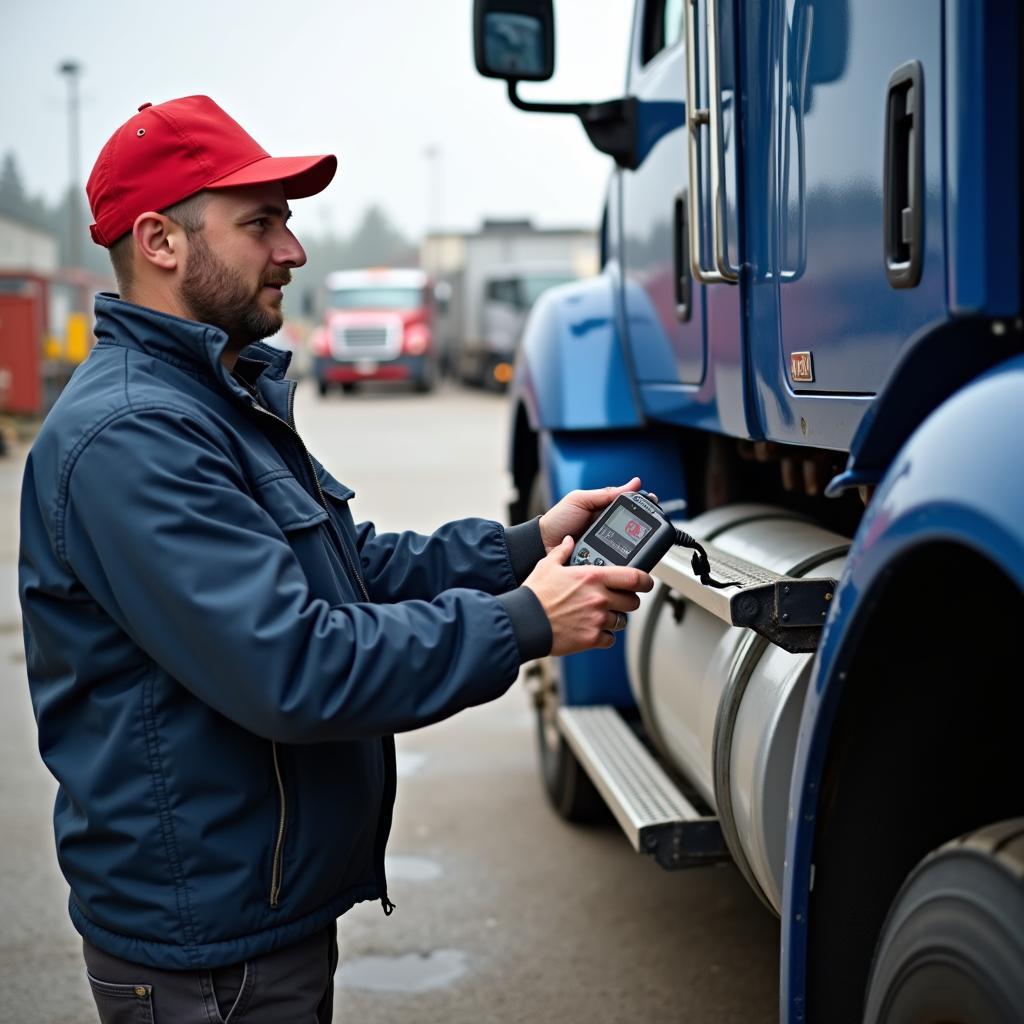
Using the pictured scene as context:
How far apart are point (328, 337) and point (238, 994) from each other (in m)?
27.8

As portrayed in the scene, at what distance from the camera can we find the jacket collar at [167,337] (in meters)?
2.12

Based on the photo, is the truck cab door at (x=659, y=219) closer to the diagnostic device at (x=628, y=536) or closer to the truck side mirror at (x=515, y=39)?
the truck side mirror at (x=515, y=39)

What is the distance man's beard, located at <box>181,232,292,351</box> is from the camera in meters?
2.18

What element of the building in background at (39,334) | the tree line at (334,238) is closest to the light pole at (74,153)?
the building in background at (39,334)

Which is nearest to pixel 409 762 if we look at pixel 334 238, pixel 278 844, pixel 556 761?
pixel 556 761

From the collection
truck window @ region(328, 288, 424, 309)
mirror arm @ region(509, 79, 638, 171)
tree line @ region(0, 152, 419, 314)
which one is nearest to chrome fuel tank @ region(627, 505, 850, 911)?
mirror arm @ region(509, 79, 638, 171)

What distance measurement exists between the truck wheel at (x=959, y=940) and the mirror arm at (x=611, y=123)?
2481 millimetres

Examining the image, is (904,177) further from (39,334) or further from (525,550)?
(39,334)

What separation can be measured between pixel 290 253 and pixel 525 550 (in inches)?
27.2

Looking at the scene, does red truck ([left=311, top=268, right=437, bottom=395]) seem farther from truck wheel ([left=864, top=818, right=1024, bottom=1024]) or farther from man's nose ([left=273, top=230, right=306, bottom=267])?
truck wheel ([left=864, top=818, right=1024, bottom=1024])

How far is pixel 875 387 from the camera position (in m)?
2.25

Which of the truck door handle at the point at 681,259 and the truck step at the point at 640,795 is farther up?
the truck door handle at the point at 681,259

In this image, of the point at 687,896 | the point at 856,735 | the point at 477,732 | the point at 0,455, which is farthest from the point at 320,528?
the point at 0,455

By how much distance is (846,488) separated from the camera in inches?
90.0
